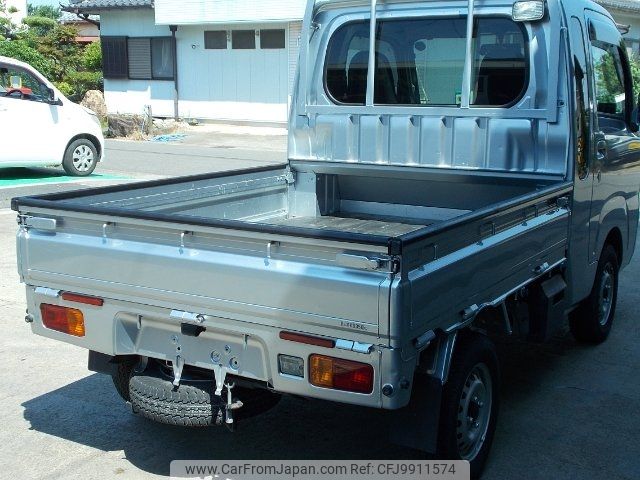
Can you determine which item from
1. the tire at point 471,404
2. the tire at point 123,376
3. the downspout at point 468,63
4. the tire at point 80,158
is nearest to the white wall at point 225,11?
the tire at point 80,158

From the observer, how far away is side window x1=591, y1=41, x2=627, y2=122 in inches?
225

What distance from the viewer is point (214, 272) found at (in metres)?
3.58

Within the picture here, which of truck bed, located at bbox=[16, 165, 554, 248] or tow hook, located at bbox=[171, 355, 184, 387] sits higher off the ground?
truck bed, located at bbox=[16, 165, 554, 248]

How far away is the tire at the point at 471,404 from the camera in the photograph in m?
3.74

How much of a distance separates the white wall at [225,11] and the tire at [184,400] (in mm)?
19669

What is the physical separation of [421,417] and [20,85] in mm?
11592

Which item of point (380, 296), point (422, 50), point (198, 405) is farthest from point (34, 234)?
point (422, 50)

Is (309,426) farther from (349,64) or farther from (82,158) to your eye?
(82,158)

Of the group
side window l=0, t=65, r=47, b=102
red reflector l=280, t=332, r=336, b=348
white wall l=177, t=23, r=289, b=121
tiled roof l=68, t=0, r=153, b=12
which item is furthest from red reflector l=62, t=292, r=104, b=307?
tiled roof l=68, t=0, r=153, b=12

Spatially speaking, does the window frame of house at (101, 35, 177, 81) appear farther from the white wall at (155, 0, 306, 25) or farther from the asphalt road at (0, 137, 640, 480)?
the asphalt road at (0, 137, 640, 480)

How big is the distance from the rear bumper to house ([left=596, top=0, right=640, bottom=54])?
822 inches

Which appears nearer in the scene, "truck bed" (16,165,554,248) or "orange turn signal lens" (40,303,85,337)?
"orange turn signal lens" (40,303,85,337)

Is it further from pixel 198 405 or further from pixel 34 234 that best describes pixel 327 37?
pixel 198 405

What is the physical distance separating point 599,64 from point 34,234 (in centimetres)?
388
